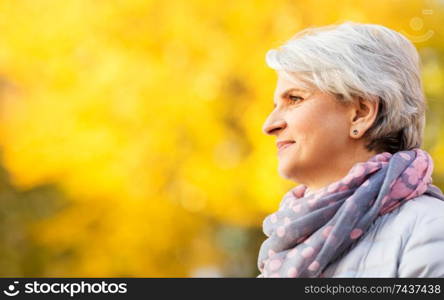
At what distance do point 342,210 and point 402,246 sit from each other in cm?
14

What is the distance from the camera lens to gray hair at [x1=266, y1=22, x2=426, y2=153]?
1490 mm

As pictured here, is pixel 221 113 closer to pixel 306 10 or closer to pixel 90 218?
pixel 306 10

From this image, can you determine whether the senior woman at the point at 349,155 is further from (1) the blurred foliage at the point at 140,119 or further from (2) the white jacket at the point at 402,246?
(1) the blurred foliage at the point at 140,119

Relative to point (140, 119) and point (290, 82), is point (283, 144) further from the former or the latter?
point (140, 119)

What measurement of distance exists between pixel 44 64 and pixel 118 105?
25.4 inches

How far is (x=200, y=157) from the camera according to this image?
16.1 ft

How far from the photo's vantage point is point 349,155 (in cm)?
153

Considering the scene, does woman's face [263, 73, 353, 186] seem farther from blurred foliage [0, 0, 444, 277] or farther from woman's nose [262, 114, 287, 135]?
blurred foliage [0, 0, 444, 277]

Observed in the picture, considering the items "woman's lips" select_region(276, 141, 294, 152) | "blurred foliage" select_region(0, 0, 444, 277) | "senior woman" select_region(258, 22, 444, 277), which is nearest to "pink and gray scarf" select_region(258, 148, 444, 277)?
"senior woman" select_region(258, 22, 444, 277)

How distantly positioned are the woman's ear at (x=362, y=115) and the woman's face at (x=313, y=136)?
1 cm

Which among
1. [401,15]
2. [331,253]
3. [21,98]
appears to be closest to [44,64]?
[21,98]

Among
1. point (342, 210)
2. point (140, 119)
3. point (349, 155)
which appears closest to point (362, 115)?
point (349, 155)

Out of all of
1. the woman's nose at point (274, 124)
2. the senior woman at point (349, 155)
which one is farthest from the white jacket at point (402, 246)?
the woman's nose at point (274, 124)

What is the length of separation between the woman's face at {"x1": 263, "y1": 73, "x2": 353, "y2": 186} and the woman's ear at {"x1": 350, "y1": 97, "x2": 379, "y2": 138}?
0.01 meters
